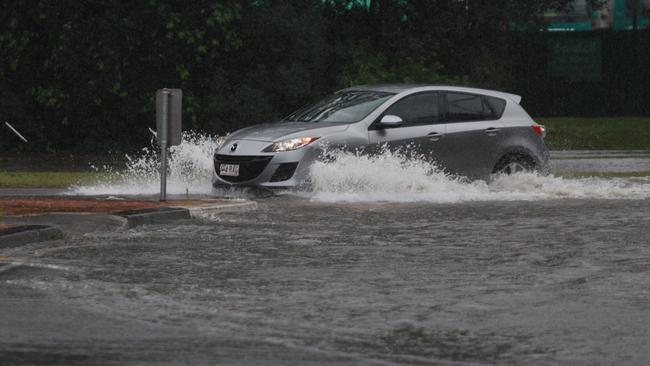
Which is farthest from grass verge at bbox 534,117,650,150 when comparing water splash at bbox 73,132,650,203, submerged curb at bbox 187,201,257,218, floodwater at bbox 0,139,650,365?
floodwater at bbox 0,139,650,365

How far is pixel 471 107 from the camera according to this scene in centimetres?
1891

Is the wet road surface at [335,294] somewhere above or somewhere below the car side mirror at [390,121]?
below

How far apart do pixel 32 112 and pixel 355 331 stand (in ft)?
78.3

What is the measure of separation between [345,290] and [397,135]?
850 cm

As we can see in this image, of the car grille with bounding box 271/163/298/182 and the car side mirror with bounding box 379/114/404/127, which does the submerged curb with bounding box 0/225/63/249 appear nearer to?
the car grille with bounding box 271/163/298/182

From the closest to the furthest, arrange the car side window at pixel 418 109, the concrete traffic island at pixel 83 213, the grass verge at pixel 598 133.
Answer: the concrete traffic island at pixel 83 213
the car side window at pixel 418 109
the grass verge at pixel 598 133

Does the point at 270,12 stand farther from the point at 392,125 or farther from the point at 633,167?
the point at 392,125

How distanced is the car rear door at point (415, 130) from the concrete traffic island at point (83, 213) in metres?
2.17

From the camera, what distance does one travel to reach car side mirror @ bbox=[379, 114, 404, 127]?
17797 mm

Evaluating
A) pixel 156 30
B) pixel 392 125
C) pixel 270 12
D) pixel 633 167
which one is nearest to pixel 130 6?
pixel 156 30

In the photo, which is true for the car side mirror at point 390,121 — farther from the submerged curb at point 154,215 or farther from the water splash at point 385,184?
the submerged curb at point 154,215

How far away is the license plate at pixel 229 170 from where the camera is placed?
1747 cm

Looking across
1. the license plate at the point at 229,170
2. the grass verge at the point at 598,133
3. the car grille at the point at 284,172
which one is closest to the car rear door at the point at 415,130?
the car grille at the point at 284,172

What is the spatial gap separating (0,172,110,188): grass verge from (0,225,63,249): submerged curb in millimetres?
7624
